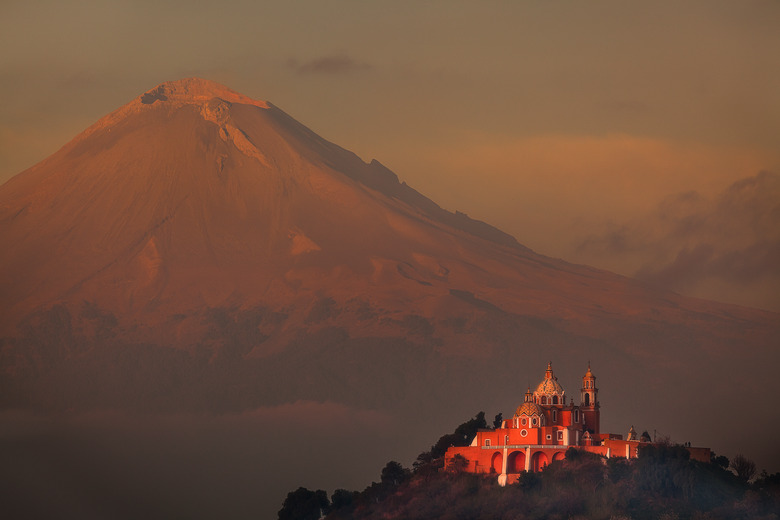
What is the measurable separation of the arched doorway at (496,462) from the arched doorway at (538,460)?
6.60ft

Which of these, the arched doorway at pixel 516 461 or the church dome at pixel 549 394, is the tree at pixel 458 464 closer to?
the arched doorway at pixel 516 461

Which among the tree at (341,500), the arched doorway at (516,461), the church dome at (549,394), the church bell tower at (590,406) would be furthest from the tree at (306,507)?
the church bell tower at (590,406)

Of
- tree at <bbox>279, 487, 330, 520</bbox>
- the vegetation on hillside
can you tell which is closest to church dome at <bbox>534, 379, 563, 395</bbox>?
the vegetation on hillside

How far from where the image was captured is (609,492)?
330ft

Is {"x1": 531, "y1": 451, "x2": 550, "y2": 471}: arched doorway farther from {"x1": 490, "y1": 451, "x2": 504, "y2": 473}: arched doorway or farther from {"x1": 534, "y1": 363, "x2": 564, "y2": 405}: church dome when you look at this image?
{"x1": 534, "y1": 363, "x2": 564, "y2": 405}: church dome

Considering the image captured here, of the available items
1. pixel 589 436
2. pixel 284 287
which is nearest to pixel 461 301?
pixel 284 287

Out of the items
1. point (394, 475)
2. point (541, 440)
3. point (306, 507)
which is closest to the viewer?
point (541, 440)

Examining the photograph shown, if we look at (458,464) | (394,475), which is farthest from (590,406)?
(394,475)

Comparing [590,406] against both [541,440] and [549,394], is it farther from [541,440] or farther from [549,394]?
[541,440]

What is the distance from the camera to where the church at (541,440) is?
10531cm

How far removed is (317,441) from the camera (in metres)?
181

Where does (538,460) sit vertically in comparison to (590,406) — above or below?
below

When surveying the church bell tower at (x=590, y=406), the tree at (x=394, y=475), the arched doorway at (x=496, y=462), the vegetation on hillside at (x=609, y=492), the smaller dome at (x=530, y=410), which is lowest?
the vegetation on hillside at (x=609, y=492)

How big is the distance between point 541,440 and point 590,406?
529 centimetres
